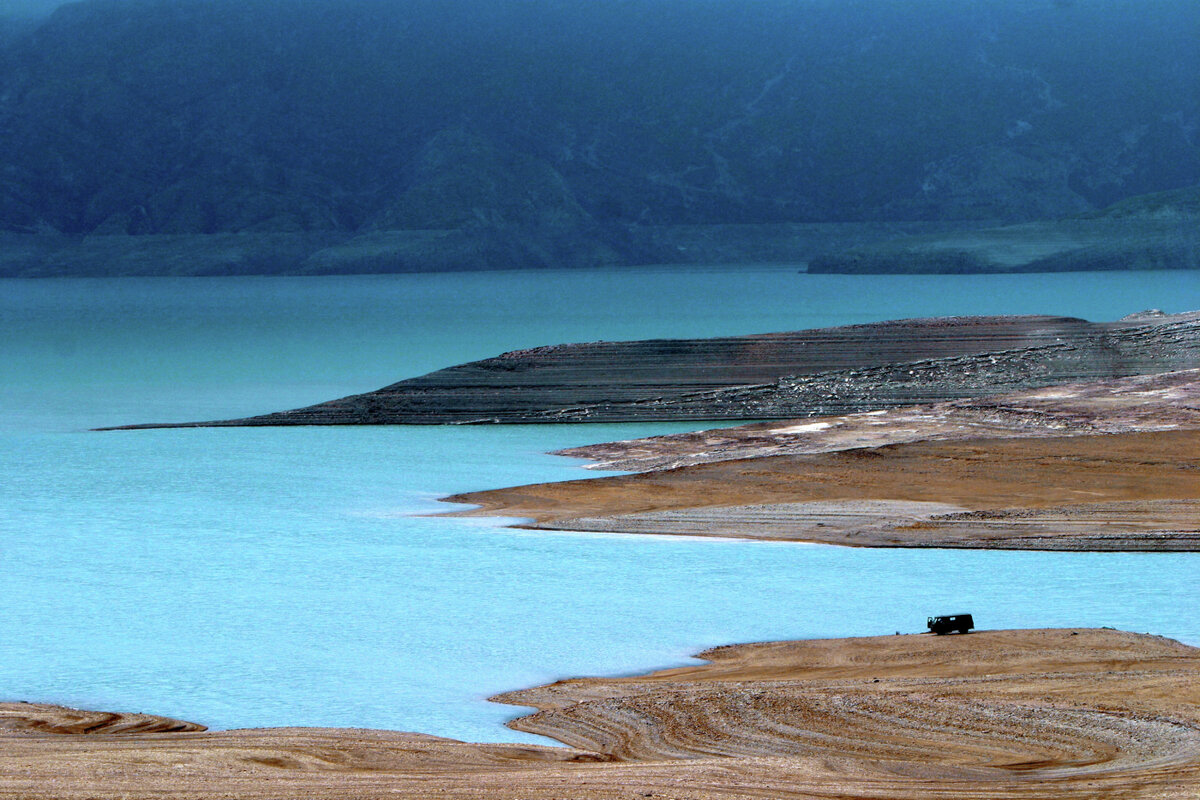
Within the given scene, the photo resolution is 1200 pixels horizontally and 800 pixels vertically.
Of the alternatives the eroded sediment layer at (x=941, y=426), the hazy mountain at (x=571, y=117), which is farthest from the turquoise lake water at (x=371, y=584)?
the hazy mountain at (x=571, y=117)

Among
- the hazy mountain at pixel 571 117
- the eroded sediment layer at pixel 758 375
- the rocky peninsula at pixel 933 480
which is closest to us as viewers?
the rocky peninsula at pixel 933 480

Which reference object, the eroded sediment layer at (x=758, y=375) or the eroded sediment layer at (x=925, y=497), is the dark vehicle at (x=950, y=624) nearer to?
the eroded sediment layer at (x=925, y=497)

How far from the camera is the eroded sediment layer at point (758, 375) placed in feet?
92.8

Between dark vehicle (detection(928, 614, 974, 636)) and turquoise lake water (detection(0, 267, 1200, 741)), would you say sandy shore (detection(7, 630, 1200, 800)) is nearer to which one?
dark vehicle (detection(928, 614, 974, 636))

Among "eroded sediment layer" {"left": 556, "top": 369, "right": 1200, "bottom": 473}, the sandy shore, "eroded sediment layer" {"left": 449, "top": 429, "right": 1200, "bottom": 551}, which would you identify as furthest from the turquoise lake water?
"eroded sediment layer" {"left": 556, "top": 369, "right": 1200, "bottom": 473}

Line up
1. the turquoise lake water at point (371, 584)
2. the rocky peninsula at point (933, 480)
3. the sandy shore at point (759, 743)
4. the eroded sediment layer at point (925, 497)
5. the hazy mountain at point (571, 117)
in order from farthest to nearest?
1. the hazy mountain at point (571, 117)
2. the rocky peninsula at point (933, 480)
3. the eroded sediment layer at point (925, 497)
4. the turquoise lake water at point (371, 584)
5. the sandy shore at point (759, 743)

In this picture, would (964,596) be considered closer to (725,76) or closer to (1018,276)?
(1018,276)

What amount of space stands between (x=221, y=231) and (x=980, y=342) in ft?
365

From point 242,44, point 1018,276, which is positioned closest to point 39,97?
point 242,44

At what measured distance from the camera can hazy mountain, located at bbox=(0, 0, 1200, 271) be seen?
13850 centimetres

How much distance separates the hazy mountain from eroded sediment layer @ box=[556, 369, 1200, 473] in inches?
4351

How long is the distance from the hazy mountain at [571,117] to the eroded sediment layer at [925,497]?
114340mm

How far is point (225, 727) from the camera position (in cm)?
964

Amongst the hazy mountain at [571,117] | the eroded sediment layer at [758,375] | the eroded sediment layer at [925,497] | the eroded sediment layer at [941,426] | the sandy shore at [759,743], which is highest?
the hazy mountain at [571,117]
